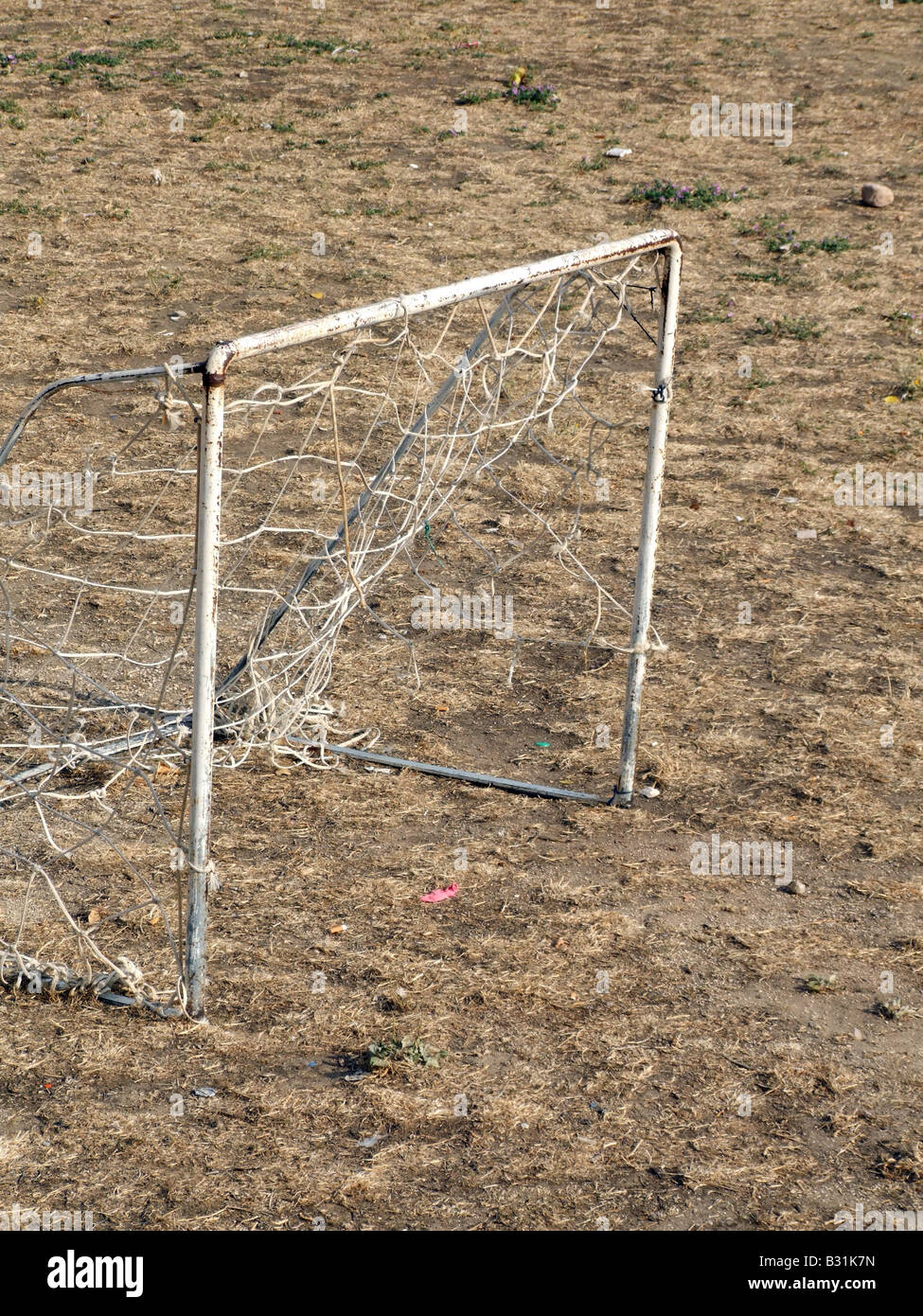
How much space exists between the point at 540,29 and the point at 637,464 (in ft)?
30.5

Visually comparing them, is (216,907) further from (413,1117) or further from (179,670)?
(179,670)

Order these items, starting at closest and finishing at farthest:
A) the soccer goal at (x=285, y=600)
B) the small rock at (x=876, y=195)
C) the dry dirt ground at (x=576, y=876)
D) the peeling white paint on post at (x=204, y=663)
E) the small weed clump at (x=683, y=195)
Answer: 1. the peeling white paint on post at (x=204, y=663)
2. the dry dirt ground at (x=576, y=876)
3. the soccer goal at (x=285, y=600)
4. the small weed clump at (x=683, y=195)
5. the small rock at (x=876, y=195)

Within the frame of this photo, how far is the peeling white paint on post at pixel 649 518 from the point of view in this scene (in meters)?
4.00

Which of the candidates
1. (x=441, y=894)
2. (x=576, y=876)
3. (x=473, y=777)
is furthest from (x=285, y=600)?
(x=576, y=876)

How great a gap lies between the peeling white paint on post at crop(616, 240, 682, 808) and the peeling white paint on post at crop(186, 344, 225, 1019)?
1.53 m

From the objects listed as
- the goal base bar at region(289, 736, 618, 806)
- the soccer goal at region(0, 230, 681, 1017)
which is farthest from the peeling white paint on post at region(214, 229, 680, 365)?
the goal base bar at region(289, 736, 618, 806)

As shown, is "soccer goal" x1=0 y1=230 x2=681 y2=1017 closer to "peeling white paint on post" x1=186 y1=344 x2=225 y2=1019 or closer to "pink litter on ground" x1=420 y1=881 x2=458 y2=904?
"peeling white paint on post" x1=186 y1=344 x2=225 y2=1019

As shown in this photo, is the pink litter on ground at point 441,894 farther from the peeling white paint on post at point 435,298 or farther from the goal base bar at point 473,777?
the peeling white paint on post at point 435,298

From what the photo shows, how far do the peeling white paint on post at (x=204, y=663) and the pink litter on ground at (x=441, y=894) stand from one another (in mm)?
752

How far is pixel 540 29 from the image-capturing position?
14.1 m

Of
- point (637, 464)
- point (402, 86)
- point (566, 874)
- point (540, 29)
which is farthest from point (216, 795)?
point (540, 29)

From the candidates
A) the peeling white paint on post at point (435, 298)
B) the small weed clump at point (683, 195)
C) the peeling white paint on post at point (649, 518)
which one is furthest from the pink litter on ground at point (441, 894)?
the small weed clump at point (683, 195)

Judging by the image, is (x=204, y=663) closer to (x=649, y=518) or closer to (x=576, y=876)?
(x=576, y=876)

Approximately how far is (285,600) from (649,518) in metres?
1.15
